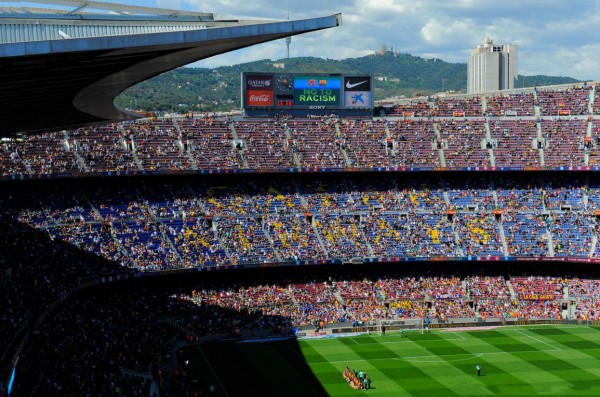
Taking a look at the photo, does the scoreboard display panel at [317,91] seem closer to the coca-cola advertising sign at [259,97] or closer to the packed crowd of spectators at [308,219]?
the coca-cola advertising sign at [259,97]

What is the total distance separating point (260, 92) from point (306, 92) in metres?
4.34

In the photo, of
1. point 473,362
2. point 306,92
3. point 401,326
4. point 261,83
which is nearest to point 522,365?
point 473,362

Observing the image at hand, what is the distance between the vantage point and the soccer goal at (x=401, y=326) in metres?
55.4

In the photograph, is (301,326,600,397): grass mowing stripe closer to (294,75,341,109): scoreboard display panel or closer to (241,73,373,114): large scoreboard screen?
(241,73,373,114): large scoreboard screen

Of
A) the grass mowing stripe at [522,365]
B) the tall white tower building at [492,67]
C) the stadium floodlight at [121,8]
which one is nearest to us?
the stadium floodlight at [121,8]

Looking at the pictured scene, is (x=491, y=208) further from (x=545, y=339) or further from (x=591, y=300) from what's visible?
(x=545, y=339)

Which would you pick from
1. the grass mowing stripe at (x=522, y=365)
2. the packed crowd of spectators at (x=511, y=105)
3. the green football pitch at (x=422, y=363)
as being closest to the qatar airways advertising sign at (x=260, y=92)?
the packed crowd of spectators at (x=511, y=105)

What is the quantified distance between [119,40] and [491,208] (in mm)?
56428

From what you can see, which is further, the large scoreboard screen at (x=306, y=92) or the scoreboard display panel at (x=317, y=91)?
the scoreboard display panel at (x=317, y=91)

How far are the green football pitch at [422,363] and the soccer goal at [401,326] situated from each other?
3.49 ft

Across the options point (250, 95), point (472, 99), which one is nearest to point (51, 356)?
point (250, 95)

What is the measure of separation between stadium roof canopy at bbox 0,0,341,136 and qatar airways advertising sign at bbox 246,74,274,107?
52.1 metres

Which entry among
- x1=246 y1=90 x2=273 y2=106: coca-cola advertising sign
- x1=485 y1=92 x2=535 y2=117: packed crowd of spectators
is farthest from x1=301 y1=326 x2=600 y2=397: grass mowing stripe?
x1=246 y1=90 x2=273 y2=106: coca-cola advertising sign

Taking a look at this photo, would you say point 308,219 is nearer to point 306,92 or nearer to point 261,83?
point 306,92
